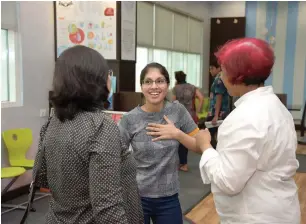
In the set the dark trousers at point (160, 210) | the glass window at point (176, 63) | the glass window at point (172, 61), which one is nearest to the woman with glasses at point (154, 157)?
the dark trousers at point (160, 210)

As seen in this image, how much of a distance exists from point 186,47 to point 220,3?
163 cm

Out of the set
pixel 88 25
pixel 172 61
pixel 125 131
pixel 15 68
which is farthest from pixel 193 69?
pixel 125 131

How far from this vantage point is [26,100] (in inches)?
166

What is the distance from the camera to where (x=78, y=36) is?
14.9ft

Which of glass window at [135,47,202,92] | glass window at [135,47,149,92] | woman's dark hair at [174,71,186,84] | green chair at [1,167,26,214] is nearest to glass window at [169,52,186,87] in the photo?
glass window at [135,47,202,92]

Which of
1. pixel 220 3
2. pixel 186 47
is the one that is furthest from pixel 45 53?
pixel 220 3

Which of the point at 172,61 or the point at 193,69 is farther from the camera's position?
the point at 193,69

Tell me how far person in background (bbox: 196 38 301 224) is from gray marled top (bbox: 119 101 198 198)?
53 cm

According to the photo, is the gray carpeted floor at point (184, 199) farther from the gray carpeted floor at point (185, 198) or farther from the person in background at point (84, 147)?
the person in background at point (84, 147)

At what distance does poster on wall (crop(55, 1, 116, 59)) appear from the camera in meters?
4.42

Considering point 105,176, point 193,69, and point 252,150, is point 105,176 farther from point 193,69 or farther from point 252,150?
point 193,69

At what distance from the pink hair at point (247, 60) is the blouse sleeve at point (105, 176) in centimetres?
44

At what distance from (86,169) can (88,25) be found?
3634 mm

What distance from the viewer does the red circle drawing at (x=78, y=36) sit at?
14.8ft
